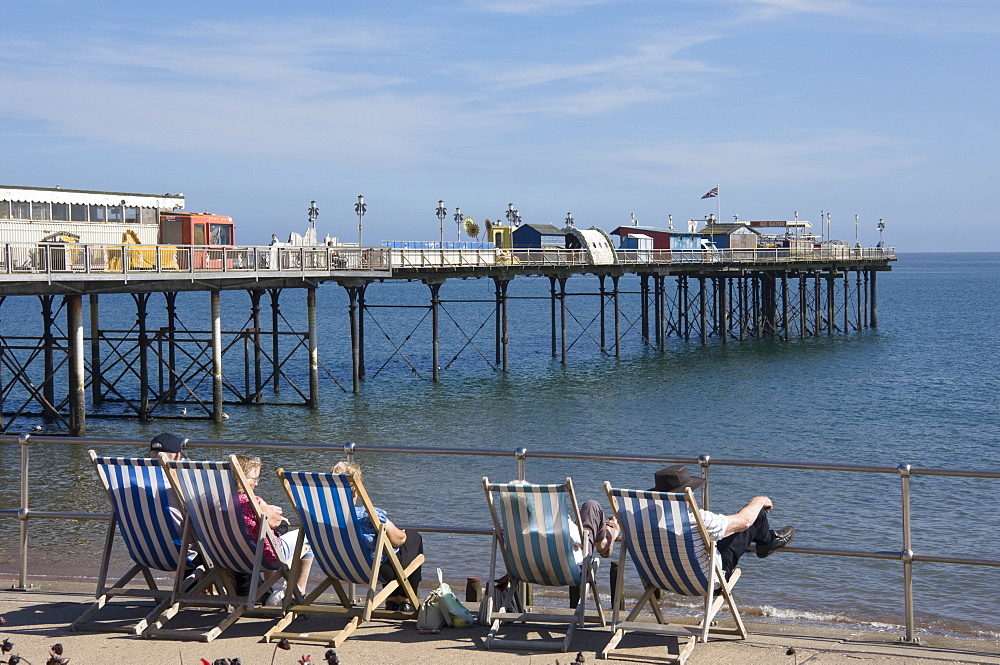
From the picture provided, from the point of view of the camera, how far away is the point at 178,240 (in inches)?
1104

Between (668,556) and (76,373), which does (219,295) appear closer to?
(76,373)

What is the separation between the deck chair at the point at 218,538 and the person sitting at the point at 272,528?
35 mm

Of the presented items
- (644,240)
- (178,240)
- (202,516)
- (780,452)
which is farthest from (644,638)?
(644,240)

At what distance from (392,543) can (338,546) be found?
35cm

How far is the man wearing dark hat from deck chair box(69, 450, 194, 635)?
2709 mm

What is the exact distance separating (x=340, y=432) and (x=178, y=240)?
8154 mm

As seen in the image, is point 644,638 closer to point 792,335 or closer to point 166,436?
point 166,436

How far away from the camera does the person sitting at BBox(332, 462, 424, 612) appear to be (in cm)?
596

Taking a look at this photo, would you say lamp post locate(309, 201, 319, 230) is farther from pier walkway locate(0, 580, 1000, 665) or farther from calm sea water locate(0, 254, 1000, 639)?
pier walkway locate(0, 580, 1000, 665)

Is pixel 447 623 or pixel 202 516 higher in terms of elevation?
pixel 202 516

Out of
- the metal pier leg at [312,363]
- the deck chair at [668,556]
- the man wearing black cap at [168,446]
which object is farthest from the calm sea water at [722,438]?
the deck chair at [668,556]

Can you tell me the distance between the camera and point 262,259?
2598 cm

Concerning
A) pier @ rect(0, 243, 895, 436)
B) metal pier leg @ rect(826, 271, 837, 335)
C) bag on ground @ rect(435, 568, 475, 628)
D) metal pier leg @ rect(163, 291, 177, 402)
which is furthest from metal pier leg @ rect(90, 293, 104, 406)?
metal pier leg @ rect(826, 271, 837, 335)

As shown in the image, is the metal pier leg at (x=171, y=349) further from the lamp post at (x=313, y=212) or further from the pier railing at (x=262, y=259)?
the lamp post at (x=313, y=212)
